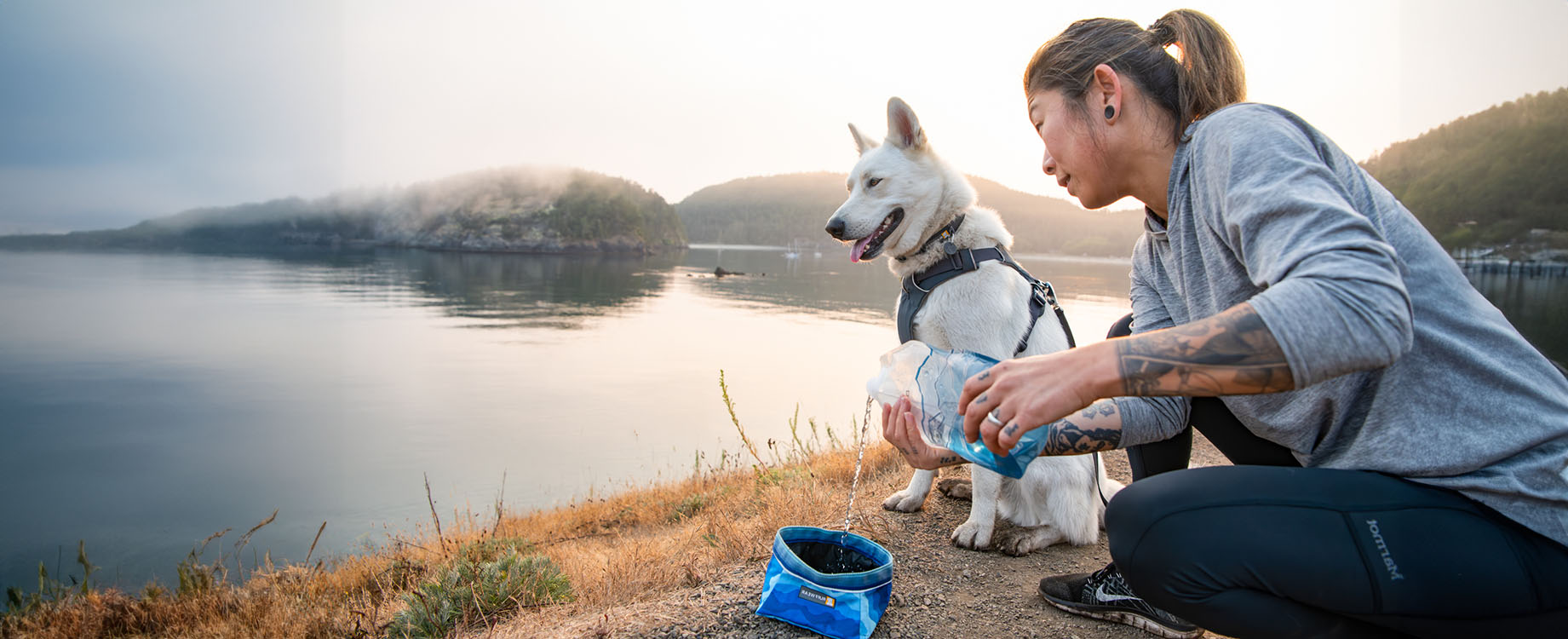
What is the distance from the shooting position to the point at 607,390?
15.7 m

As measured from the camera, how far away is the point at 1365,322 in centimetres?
111

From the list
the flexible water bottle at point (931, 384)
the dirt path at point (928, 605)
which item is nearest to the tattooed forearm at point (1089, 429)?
the flexible water bottle at point (931, 384)

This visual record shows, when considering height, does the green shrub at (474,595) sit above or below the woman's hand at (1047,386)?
below

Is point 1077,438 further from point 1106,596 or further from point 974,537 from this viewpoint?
point 974,537

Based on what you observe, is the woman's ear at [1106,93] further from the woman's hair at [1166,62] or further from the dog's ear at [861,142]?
the dog's ear at [861,142]

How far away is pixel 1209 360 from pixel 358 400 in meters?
17.2

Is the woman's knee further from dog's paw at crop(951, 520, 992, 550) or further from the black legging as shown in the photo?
dog's paw at crop(951, 520, 992, 550)

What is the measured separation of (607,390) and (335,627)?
11.9 m

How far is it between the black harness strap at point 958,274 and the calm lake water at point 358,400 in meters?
4.64

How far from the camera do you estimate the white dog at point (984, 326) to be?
3.30 meters

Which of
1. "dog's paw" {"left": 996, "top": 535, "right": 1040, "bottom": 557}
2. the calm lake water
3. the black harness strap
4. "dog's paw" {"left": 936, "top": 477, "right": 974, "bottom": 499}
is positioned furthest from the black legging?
the calm lake water

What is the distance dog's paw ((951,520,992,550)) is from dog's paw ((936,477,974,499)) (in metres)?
0.60

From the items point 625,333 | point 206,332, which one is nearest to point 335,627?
point 625,333

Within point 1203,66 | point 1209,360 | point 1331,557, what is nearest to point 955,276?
point 1203,66
